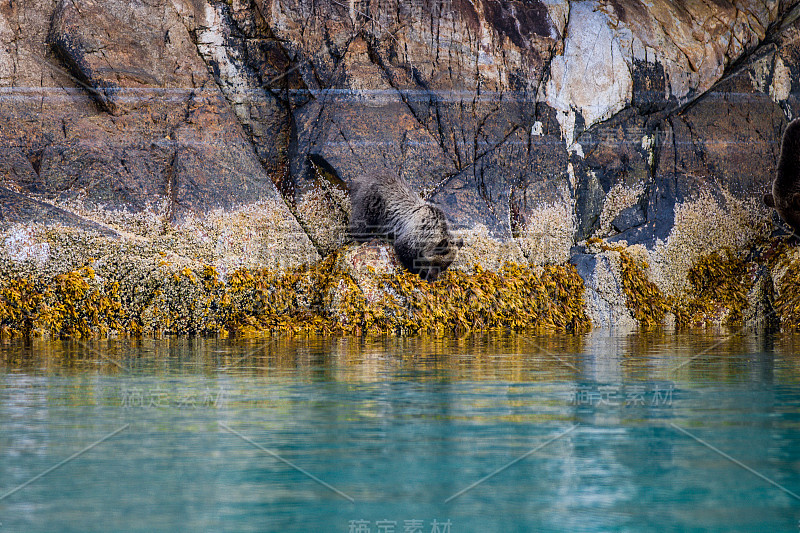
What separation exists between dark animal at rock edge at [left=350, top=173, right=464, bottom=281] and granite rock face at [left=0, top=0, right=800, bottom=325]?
316mm

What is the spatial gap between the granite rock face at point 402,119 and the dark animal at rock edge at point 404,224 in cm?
32

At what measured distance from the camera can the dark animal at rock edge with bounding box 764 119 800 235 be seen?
470 inches

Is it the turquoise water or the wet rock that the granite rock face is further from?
the turquoise water

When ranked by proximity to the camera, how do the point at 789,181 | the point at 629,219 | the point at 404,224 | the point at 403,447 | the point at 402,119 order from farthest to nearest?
1. the point at 629,219
2. the point at 402,119
3. the point at 789,181
4. the point at 404,224
5. the point at 403,447

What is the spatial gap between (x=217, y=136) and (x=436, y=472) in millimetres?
9576

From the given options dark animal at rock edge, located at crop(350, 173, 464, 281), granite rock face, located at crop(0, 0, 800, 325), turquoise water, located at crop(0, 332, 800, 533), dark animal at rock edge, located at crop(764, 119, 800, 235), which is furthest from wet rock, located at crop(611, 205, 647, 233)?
turquoise water, located at crop(0, 332, 800, 533)

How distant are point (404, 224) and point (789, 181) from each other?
5.38 m

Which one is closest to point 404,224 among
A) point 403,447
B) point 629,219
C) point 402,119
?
point 402,119

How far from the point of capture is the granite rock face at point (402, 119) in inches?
463

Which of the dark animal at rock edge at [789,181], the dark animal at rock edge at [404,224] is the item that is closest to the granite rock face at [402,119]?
the dark animal at rock edge at [404,224]

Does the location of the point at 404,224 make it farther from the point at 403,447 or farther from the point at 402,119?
the point at 403,447

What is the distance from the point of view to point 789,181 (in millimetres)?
12188

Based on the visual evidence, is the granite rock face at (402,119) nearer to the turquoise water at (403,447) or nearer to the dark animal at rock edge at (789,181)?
the dark animal at rock edge at (789,181)

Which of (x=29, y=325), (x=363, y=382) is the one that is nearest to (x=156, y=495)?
(x=363, y=382)
